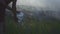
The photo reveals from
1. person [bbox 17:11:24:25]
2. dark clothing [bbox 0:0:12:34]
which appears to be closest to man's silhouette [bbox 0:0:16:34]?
dark clothing [bbox 0:0:12:34]

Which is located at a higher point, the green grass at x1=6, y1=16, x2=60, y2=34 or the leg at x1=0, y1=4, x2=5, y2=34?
the leg at x1=0, y1=4, x2=5, y2=34

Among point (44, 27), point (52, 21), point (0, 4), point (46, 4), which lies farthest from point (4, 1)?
point (46, 4)

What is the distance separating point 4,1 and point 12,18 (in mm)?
501

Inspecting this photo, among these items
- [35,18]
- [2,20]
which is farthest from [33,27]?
[2,20]

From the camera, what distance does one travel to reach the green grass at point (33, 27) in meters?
2.24

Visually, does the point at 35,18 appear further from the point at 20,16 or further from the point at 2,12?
the point at 2,12

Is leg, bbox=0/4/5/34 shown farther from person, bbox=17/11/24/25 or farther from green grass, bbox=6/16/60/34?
person, bbox=17/11/24/25

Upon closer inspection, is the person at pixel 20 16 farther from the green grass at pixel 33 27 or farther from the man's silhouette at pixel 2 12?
the man's silhouette at pixel 2 12

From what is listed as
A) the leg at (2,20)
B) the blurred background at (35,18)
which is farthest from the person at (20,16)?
the leg at (2,20)

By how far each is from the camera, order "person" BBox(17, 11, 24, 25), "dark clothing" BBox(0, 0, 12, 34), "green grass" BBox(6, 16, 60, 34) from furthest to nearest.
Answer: "person" BBox(17, 11, 24, 25) < "green grass" BBox(6, 16, 60, 34) < "dark clothing" BBox(0, 0, 12, 34)

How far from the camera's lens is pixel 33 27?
2.36 metres

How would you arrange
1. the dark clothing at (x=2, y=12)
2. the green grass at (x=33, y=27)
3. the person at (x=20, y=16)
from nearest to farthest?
the dark clothing at (x=2, y=12), the green grass at (x=33, y=27), the person at (x=20, y=16)

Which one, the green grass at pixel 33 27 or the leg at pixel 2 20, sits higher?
the leg at pixel 2 20

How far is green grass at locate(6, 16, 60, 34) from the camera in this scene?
2.24 m
